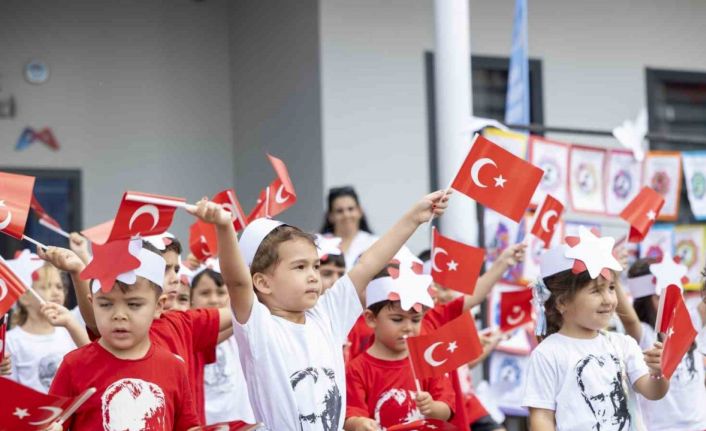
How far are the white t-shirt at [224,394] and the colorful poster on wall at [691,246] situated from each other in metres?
3.80

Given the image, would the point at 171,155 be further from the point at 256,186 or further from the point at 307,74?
the point at 307,74

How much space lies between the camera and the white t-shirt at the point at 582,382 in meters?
4.46

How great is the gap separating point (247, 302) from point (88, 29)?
6.04 metres

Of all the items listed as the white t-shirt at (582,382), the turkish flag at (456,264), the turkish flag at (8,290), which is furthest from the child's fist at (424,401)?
the turkish flag at (8,290)

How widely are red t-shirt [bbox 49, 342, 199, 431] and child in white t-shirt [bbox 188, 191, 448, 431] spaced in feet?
0.88

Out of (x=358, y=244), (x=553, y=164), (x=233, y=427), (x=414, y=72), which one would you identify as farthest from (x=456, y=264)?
(x=414, y=72)

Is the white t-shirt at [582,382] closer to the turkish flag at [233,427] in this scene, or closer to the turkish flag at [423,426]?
the turkish flag at [423,426]

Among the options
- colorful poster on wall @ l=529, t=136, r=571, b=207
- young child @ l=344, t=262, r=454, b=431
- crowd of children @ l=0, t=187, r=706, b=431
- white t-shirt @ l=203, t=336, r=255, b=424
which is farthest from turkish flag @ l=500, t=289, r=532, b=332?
colorful poster on wall @ l=529, t=136, r=571, b=207

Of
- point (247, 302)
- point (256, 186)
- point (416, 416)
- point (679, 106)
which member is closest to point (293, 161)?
point (256, 186)

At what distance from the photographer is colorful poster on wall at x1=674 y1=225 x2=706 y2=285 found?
8.30 metres

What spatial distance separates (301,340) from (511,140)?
3.97m

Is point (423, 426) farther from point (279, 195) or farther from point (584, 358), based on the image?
point (279, 195)

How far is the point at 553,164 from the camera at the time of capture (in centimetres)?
795

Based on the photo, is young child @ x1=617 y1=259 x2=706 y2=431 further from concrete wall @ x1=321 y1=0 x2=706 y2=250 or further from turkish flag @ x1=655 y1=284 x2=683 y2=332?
concrete wall @ x1=321 y1=0 x2=706 y2=250
